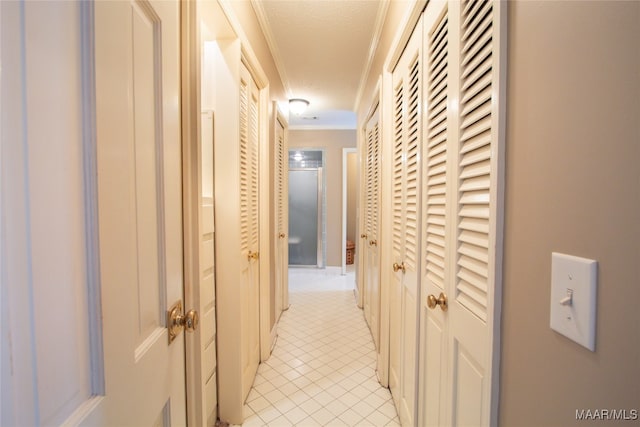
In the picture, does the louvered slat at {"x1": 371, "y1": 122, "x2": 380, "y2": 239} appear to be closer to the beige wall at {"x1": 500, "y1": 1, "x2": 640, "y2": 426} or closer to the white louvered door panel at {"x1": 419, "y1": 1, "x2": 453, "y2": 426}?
the white louvered door panel at {"x1": 419, "y1": 1, "x2": 453, "y2": 426}

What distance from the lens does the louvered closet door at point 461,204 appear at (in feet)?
2.15

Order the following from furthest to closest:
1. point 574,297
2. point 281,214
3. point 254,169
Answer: point 281,214 < point 254,169 < point 574,297

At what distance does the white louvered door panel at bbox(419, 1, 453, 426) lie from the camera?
0.94 metres

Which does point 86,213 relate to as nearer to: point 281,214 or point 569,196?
point 569,196

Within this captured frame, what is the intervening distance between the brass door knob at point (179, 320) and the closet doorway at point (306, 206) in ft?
14.0

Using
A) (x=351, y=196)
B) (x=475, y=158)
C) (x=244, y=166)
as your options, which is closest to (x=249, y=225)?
(x=244, y=166)

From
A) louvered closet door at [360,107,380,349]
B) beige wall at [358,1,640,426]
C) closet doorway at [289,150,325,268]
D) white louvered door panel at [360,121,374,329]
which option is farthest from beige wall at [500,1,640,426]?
closet doorway at [289,150,325,268]

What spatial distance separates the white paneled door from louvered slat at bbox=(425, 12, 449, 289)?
2.70 feet

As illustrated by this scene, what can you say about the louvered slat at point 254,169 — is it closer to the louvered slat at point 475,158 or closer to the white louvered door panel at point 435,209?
the white louvered door panel at point 435,209

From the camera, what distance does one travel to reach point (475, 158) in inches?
28.7

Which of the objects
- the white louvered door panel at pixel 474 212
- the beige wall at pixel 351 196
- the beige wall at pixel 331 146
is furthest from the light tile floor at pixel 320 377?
the beige wall at pixel 351 196

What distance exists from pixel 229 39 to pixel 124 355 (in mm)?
1461

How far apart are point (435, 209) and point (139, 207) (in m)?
0.91

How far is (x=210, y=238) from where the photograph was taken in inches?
56.1
